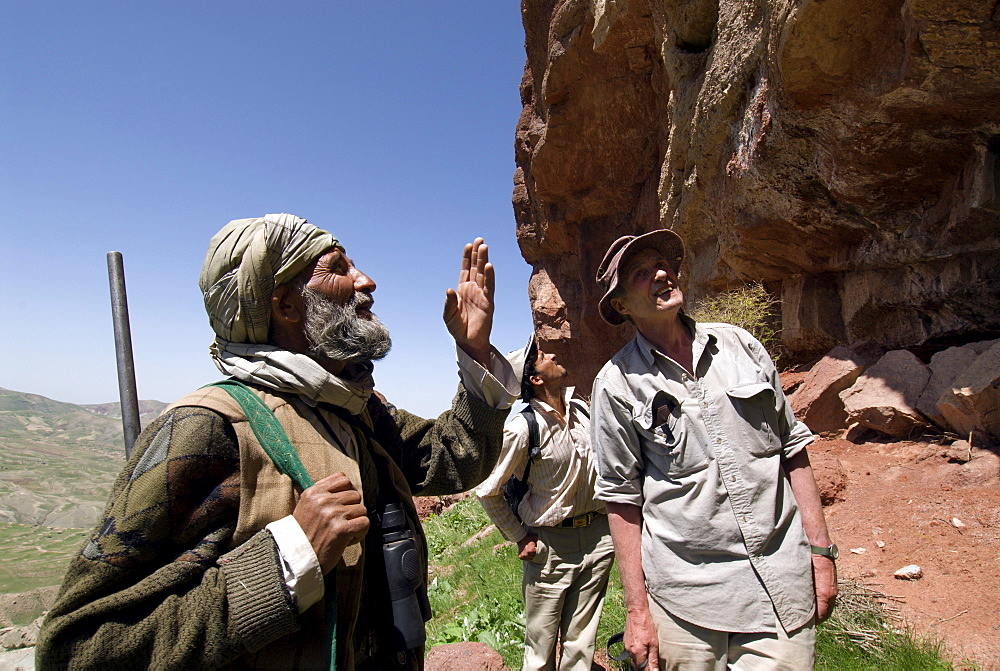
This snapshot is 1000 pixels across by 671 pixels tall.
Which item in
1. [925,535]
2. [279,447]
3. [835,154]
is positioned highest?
[835,154]

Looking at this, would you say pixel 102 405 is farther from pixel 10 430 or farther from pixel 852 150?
pixel 852 150

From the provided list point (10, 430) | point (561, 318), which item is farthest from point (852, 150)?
point (10, 430)

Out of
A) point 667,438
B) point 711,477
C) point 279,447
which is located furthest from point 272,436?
point 711,477

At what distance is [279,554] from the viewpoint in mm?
1218

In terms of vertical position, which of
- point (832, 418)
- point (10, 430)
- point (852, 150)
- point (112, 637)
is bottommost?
point (10, 430)

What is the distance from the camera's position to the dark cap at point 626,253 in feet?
8.13

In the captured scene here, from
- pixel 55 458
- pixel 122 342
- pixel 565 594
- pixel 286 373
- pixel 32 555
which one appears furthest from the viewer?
pixel 55 458

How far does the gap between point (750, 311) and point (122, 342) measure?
8164 millimetres

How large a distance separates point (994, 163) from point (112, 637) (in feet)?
21.8

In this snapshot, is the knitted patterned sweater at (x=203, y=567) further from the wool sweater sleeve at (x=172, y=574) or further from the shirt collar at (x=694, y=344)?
the shirt collar at (x=694, y=344)

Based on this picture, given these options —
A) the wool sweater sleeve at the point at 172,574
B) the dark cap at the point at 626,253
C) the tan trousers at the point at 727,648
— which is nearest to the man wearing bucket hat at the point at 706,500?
the tan trousers at the point at 727,648

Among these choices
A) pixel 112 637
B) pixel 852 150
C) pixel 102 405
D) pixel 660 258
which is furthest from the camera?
pixel 102 405

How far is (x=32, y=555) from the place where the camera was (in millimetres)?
44469

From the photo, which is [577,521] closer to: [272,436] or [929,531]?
[272,436]
